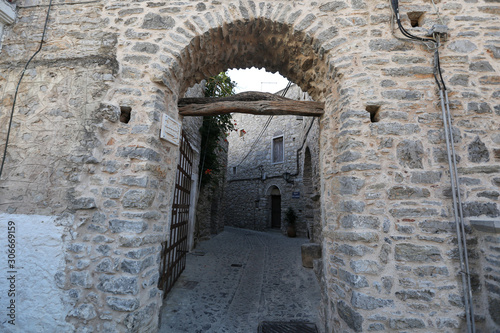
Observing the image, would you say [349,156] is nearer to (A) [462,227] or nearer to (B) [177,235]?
(A) [462,227]

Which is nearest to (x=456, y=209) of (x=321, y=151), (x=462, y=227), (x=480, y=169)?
(x=462, y=227)

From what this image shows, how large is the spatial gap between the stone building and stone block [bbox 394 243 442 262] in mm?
6320

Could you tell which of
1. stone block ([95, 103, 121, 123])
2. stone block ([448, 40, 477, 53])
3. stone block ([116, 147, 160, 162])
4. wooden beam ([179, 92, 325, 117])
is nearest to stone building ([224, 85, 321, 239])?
wooden beam ([179, 92, 325, 117])

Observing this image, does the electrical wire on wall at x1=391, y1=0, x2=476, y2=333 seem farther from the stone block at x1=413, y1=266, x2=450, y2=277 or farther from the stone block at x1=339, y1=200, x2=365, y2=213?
the stone block at x1=339, y1=200, x2=365, y2=213

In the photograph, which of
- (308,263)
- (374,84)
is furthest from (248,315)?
(374,84)

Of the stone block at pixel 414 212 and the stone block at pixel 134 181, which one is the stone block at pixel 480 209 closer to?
the stone block at pixel 414 212

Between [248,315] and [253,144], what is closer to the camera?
[248,315]

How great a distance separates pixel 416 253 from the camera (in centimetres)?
188

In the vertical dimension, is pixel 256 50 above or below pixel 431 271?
above

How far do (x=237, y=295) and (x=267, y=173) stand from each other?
8.62 m

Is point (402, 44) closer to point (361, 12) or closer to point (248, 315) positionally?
point (361, 12)

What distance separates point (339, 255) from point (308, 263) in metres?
2.71

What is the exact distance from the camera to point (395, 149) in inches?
81.0

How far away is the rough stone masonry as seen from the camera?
1895 millimetres
